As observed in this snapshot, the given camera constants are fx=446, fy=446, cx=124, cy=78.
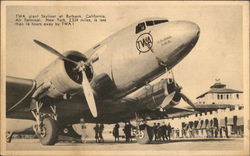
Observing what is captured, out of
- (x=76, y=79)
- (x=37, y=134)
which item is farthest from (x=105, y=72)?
(x=37, y=134)

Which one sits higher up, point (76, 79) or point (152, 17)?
point (152, 17)

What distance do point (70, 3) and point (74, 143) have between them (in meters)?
1.24

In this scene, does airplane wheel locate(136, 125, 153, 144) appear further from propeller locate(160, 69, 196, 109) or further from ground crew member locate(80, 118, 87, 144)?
ground crew member locate(80, 118, 87, 144)

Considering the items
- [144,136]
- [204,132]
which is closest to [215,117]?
[204,132]

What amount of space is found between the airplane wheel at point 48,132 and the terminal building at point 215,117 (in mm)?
1006

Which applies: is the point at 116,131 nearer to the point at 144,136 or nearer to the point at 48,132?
the point at 144,136

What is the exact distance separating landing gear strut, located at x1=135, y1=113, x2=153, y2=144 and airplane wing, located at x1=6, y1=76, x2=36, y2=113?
1003mm

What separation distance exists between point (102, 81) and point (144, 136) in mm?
622

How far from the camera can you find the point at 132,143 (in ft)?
13.1

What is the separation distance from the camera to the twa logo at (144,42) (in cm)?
392

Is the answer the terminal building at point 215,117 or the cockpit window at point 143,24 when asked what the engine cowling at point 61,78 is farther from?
the terminal building at point 215,117

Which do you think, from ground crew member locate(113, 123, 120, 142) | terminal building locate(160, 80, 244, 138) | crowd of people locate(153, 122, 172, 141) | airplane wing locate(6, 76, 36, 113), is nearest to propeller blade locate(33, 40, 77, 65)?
airplane wing locate(6, 76, 36, 113)

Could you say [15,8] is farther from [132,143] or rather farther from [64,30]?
[132,143]

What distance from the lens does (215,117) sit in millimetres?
4012
